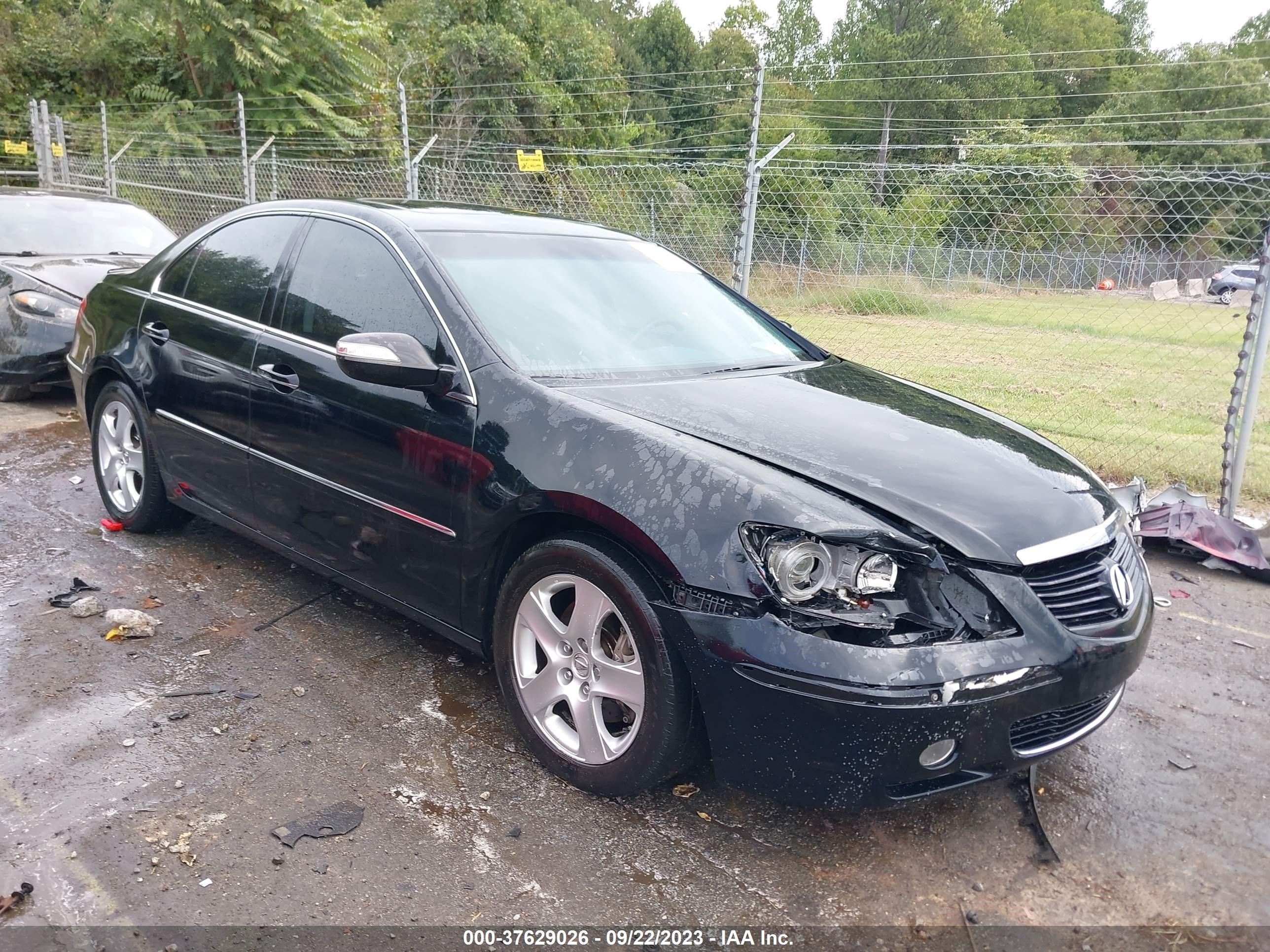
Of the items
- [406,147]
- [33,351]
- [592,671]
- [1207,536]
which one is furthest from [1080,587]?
[406,147]

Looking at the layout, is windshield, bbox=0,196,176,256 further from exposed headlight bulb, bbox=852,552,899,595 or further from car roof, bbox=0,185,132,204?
exposed headlight bulb, bbox=852,552,899,595

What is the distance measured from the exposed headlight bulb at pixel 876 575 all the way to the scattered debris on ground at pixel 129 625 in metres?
2.67

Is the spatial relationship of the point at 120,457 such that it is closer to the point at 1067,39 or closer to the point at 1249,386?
the point at 1249,386

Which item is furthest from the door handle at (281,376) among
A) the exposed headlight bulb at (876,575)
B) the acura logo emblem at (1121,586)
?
the acura logo emblem at (1121,586)

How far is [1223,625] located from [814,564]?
2898 millimetres

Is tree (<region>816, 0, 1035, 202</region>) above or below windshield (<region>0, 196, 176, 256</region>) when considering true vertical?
above

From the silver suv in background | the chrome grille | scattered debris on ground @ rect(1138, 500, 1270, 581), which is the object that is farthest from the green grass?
the chrome grille

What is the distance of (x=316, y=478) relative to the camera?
3.36 m

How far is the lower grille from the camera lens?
2.41m

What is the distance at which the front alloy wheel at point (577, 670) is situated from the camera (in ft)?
8.47

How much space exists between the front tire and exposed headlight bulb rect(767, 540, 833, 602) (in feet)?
1.06

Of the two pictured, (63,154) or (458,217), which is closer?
(458,217)

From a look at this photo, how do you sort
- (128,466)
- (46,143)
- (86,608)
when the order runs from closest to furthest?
(86,608) < (128,466) < (46,143)

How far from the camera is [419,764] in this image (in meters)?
2.86
